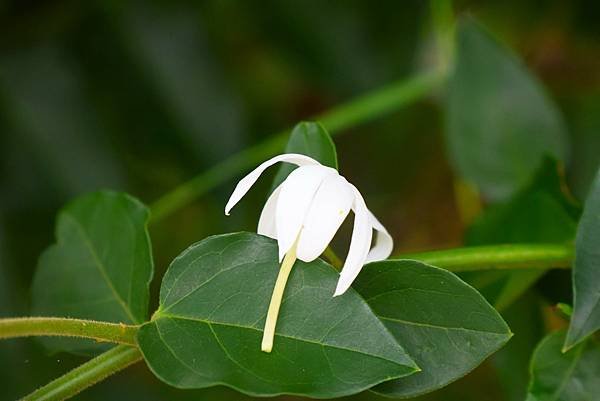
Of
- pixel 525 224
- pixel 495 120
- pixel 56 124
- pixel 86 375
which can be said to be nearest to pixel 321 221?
pixel 86 375

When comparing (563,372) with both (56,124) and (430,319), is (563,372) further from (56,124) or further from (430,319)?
(56,124)

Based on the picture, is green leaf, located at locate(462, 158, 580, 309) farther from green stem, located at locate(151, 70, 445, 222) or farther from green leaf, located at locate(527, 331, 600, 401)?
green stem, located at locate(151, 70, 445, 222)

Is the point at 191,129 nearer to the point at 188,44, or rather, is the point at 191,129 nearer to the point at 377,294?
the point at 188,44

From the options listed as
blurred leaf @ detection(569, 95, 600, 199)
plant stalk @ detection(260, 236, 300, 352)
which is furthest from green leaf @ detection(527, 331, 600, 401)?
blurred leaf @ detection(569, 95, 600, 199)

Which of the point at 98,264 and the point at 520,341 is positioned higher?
the point at 98,264

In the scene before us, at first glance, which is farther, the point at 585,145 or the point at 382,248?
the point at 585,145

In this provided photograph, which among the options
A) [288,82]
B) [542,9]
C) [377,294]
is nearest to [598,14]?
[542,9]

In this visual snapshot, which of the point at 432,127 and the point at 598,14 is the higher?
the point at 598,14
